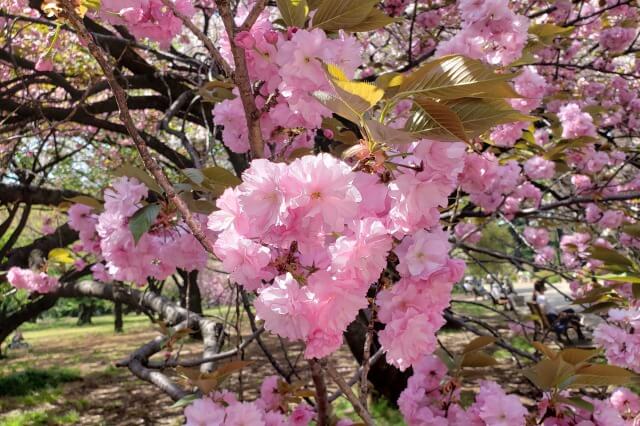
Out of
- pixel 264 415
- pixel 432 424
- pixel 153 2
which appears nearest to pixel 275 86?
pixel 153 2

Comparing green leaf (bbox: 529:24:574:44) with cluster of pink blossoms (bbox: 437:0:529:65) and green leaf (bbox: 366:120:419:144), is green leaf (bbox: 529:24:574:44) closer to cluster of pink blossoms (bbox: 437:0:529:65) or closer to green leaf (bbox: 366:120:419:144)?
cluster of pink blossoms (bbox: 437:0:529:65)

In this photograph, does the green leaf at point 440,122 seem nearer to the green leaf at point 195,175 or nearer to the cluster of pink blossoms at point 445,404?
the green leaf at point 195,175

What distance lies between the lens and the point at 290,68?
919 mm

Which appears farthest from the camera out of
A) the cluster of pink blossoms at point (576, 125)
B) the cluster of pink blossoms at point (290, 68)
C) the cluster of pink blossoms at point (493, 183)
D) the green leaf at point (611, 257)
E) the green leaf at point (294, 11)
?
the cluster of pink blossoms at point (576, 125)

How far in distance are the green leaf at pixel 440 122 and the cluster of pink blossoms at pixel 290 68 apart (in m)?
0.25

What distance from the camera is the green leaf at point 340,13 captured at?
0.97m

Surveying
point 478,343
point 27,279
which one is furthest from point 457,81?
point 27,279

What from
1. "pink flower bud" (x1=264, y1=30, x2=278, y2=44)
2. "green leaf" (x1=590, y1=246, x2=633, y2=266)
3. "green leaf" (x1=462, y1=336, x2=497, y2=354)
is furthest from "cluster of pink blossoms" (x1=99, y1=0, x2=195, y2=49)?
"green leaf" (x1=590, y1=246, x2=633, y2=266)

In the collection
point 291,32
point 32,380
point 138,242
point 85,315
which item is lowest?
point 85,315

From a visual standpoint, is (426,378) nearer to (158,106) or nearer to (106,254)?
(106,254)

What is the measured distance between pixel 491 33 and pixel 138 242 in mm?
1199

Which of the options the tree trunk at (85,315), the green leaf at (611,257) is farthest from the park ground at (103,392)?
the tree trunk at (85,315)

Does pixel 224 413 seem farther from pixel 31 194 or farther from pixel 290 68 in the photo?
pixel 31 194

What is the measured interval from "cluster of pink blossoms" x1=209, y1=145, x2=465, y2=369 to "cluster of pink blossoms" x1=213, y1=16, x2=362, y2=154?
0.82ft
